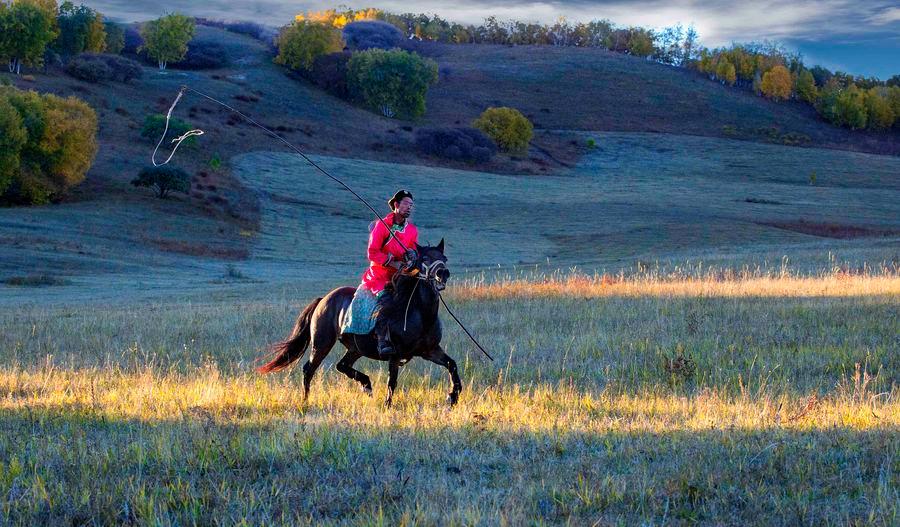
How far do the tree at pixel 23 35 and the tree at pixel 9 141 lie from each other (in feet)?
121

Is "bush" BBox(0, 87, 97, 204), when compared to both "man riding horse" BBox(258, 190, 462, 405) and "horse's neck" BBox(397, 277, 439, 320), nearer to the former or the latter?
"man riding horse" BBox(258, 190, 462, 405)

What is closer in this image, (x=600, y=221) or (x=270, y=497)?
(x=270, y=497)

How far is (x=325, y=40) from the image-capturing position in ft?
416

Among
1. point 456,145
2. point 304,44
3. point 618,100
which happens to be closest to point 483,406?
point 456,145

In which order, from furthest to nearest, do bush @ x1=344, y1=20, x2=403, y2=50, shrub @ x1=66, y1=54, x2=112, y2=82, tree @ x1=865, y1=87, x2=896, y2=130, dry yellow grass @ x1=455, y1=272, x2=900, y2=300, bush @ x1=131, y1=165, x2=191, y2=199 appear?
bush @ x1=344, y1=20, x2=403, y2=50 < tree @ x1=865, y1=87, x2=896, y2=130 < shrub @ x1=66, y1=54, x2=112, y2=82 < bush @ x1=131, y1=165, x2=191, y2=199 < dry yellow grass @ x1=455, y1=272, x2=900, y2=300

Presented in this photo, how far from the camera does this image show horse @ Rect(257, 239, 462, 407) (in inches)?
362

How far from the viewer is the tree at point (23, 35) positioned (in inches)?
3629

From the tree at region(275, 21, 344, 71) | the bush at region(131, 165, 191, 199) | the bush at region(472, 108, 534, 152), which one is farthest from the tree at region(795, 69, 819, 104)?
the bush at region(131, 165, 191, 199)

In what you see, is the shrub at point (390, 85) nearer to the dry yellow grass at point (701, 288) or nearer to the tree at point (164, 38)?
the tree at point (164, 38)

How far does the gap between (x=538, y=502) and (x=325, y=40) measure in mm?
126324

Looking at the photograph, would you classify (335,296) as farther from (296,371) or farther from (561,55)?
(561,55)

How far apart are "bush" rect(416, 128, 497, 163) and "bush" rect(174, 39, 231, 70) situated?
38.8 meters

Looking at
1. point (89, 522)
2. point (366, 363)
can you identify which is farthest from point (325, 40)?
point (89, 522)

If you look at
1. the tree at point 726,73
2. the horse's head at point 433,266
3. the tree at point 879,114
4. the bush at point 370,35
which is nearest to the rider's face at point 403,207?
the horse's head at point 433,266
